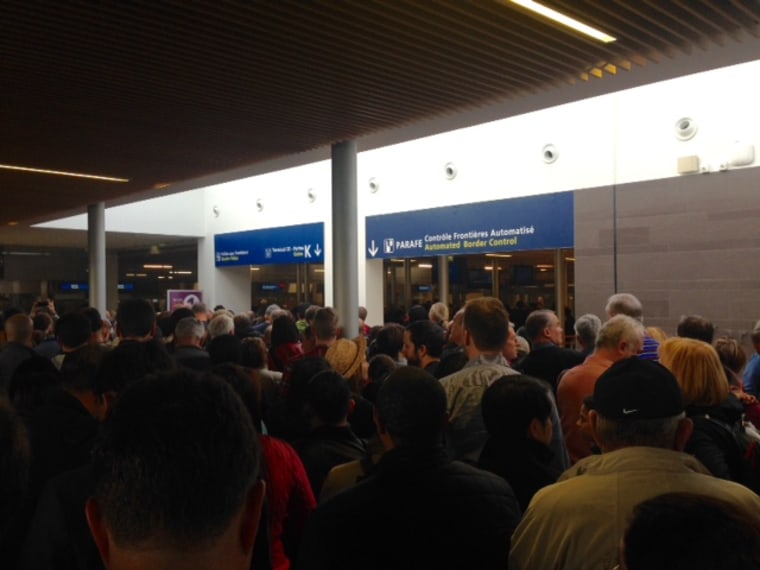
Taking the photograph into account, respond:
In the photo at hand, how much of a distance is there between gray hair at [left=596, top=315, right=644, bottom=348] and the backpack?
1023mm

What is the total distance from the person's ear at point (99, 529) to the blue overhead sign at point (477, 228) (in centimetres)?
1096

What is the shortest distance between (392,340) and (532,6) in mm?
2923

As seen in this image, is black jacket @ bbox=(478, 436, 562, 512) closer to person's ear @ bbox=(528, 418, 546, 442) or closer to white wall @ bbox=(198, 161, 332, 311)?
person's ear @ bbox=(528, 418, 546, 442)

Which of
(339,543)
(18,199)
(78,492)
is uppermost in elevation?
(18,199)

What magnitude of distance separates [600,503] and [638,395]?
16.9 inches

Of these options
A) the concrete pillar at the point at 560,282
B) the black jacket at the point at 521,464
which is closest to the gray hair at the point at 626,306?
the black jacket at the point at 521,464

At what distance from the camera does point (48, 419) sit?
9.31 feet

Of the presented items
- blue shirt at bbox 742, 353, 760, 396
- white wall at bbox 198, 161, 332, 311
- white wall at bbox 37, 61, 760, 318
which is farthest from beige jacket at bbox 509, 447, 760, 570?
white wall at bbox 198, 161, 332, 311

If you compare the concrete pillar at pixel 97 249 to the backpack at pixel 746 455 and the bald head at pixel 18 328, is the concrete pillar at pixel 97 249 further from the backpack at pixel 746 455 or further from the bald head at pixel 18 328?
the backpack at pixel 746 455

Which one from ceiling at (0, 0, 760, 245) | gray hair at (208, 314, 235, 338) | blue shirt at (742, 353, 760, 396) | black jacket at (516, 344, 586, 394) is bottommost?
blue shirt at (742, 353, 760, 396)

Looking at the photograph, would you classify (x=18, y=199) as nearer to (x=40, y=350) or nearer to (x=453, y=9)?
(x=40, y=350)

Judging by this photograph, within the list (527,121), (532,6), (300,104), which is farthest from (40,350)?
(527,121)

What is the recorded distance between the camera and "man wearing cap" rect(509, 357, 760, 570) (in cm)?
202

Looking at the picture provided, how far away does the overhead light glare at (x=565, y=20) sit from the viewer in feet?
15.5
